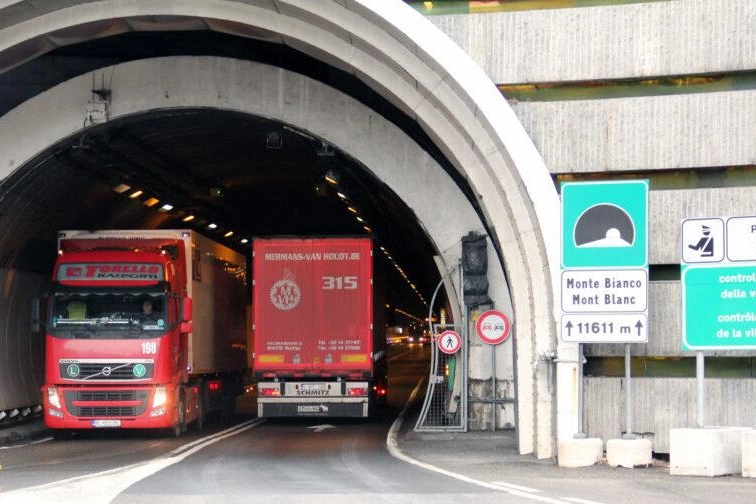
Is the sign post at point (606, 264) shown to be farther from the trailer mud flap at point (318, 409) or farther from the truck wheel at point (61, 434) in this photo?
the truck wheel at point (61, 434)

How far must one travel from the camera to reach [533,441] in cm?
1945

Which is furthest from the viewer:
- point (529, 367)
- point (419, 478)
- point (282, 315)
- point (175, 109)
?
point (282, 315)

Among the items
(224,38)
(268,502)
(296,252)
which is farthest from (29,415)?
(268,502)

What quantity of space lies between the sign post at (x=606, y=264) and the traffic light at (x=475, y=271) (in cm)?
583

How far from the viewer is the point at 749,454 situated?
16000 mm

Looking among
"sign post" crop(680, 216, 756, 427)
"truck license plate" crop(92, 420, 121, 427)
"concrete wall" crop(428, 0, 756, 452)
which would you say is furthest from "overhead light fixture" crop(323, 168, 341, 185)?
"sign post" crop(680, 216, 756, 427)

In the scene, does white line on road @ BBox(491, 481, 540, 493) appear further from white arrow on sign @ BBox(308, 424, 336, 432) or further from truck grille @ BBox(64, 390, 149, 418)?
white arrow on sign @ BBox(308, 424, 336, 432)

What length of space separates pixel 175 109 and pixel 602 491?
13.0 meters

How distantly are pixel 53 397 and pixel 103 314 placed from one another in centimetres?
176

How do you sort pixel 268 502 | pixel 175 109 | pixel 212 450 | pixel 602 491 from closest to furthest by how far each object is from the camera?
1. pixel 268 502
2. pixel 602 491
3. pixel 212 450
4. pixel 175 109

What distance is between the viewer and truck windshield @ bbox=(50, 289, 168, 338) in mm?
23922

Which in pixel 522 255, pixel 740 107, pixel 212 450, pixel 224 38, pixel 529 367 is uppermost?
pixel 224 38

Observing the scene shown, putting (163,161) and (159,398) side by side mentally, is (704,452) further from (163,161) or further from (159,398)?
(163,161)

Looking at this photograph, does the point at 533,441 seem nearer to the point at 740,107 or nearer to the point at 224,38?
the point at 740,107
